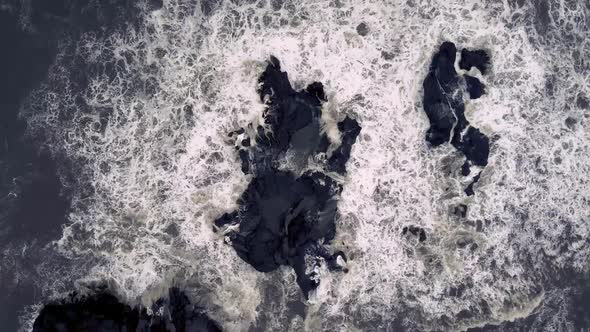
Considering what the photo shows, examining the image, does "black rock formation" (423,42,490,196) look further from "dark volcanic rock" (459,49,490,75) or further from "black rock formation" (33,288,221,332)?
"black rock formation" (33,288,221,332)

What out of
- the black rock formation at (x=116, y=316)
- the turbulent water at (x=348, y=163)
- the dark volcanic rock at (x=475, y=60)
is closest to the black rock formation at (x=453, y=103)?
the dark volcanic rock at (x=475, y=60)

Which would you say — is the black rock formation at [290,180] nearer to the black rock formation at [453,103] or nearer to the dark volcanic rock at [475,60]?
the black rock formation at [453,103]

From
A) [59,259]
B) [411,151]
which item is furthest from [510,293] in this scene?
[59,259]

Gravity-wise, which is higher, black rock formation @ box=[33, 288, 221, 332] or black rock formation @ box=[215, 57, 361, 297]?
black rock formation @ box=[215, 57, 361, 297]

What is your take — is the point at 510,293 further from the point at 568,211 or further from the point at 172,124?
the point at 172,124

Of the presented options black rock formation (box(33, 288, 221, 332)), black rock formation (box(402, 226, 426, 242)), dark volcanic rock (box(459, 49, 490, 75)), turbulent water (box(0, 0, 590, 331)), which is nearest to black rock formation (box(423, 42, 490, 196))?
dark volcanic rock (box(459, 49, 490, 75))

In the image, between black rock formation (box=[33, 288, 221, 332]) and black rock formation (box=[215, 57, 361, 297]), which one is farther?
black rock formation (box=[33, 288, 221, 332])

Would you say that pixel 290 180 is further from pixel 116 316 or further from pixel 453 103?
pixel 116 316
